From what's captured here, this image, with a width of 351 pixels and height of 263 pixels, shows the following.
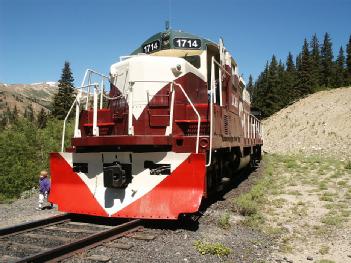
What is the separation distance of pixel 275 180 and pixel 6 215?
8.09 meters

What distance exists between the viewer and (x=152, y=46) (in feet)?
28.3

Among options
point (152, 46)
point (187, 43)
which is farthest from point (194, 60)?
point (152, 46)

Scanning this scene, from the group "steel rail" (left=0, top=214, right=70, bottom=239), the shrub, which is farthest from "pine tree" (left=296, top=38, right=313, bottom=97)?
"steel rail" (left=0, top=214, right=70, bottom=239)

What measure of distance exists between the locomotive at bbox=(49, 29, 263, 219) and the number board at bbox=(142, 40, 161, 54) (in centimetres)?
3

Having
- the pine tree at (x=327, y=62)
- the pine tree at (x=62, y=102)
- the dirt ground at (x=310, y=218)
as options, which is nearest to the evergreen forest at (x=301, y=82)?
the pine tree at (x=327, y=62)


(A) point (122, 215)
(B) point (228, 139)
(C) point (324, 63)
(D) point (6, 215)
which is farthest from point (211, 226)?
(C) point (324, 63)

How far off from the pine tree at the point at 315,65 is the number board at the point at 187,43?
5438 cm

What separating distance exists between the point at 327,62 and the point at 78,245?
76.3 m

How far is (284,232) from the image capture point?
20.3 ft

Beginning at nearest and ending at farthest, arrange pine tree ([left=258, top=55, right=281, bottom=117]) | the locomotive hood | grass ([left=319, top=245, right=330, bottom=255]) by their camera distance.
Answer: grass ([left=319, top=245, right=330, bottom=255])
the locomotive hood
pine tree ([left=258, top=55, right=281, bottom=117])

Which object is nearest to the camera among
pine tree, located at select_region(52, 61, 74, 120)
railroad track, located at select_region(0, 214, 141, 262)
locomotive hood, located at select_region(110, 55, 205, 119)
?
railroad track, located at select_region(0, 214, 141, 262)

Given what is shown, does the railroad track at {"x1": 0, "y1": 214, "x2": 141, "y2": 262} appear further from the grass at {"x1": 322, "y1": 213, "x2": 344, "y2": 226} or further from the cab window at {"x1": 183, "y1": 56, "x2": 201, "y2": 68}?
the cab window at {"x1": 183, "y1": 56, "x2": 201, "y2": 68}

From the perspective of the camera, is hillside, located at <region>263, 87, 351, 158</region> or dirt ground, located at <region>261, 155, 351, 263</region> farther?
hillside, located at <region>263, 87, 351, 158</region>

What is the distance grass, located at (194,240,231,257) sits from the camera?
484 cm
